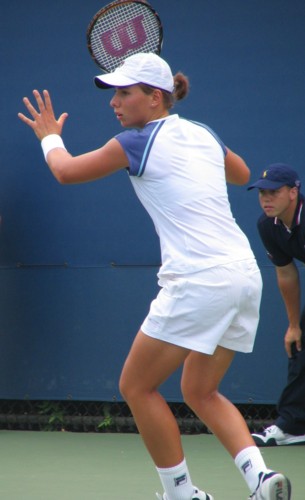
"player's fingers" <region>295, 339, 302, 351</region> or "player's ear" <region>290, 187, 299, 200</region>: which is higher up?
"player's ear" <region>290, 187, 299, 200</region>

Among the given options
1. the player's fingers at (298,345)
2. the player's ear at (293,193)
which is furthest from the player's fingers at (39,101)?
the player's fingers at (298,345)

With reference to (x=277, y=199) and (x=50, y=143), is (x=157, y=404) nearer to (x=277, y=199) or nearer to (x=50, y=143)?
(x=50, y=143)

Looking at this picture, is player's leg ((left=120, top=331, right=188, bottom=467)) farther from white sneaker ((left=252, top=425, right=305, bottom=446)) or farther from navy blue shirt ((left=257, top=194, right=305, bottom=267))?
white sneaker ((left=252, top=425, right=305, bottom=446))

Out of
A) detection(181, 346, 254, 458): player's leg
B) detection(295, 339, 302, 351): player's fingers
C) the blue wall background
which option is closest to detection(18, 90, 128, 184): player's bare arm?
detection(181, 346, 254, 458): player's leg

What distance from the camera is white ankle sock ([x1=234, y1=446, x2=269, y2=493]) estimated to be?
3645mm

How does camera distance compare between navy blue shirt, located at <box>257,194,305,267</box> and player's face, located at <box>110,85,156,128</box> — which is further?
navy blue shirt, located at <box>257,194,305,267</box>

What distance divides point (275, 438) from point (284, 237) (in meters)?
1.13

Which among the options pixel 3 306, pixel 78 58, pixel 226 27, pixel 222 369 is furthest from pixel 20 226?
pixel 222 369

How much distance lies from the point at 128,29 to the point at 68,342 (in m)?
2.24

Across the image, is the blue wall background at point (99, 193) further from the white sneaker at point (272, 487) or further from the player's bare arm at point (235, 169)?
the white sneaker at point (272, 487)

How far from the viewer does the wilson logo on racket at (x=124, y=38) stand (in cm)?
458

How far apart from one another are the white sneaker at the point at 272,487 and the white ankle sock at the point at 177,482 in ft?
0.83

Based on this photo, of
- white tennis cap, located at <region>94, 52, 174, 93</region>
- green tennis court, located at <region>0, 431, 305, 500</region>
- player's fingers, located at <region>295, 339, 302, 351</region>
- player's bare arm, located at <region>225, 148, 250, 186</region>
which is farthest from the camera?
player's fingers, located at <region>295, 339, 302, 351</region>

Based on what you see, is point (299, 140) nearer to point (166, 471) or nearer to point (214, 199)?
point (214, 199)
